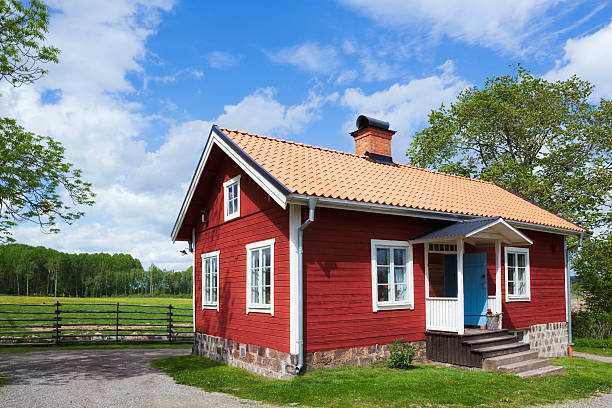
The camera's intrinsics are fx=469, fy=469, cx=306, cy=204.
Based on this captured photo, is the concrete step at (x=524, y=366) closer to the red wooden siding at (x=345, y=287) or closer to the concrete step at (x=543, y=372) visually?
the concrete step at (x=543, y=372)

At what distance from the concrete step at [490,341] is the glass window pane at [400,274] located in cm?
188

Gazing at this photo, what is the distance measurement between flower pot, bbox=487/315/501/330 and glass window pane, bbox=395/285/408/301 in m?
2.38

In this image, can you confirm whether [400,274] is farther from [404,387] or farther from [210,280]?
[210,280]

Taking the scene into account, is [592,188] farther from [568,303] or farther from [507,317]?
[507,317]

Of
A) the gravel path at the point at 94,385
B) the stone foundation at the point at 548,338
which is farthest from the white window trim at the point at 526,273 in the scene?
the gravel path at the point at 94,385

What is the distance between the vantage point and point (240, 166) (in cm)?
1096

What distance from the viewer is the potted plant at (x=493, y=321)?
→ 11453 millimetres

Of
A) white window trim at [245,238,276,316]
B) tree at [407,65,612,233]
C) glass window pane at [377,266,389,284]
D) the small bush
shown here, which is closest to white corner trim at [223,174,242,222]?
white window trim at [245,238,276,316]

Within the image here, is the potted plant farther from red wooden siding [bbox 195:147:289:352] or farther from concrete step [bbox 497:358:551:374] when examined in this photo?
red wooden siding [bbox 195:147:289:352]

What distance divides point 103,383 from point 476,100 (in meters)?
23.8

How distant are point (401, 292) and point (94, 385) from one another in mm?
6891

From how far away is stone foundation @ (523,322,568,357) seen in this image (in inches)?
545

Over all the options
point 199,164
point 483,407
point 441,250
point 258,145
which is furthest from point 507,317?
point 199,164

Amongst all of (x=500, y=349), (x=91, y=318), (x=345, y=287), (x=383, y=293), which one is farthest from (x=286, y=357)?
(x=91, y=318)
